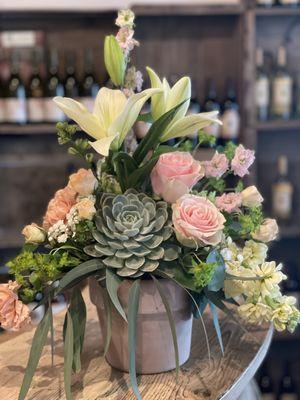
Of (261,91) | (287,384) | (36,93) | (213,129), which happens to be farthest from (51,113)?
(287,384)

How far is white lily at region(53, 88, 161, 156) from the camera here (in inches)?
34.5

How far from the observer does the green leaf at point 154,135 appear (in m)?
0.90

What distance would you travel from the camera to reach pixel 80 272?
87cm

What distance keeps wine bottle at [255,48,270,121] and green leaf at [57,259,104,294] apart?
5.44 feet

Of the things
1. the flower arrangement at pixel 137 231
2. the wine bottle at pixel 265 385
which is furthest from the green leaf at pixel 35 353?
the wine bottle at pixel 265 385

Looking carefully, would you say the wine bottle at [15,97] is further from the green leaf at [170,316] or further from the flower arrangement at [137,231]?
the green leaf at [170,316]

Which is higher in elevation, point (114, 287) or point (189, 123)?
point (189, 123)

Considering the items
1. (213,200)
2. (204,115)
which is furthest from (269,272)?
(204,115)

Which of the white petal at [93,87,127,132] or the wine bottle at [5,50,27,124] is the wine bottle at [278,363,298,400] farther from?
the white petal at [93,87,127,132]

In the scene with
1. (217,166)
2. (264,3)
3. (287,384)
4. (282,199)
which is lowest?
(287,384)

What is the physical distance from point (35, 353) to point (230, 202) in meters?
0.40

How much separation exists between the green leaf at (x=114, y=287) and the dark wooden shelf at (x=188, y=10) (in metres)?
1.60

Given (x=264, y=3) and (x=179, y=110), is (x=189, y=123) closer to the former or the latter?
(x=179, y=110)

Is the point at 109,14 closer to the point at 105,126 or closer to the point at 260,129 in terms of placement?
the point at 260,129
